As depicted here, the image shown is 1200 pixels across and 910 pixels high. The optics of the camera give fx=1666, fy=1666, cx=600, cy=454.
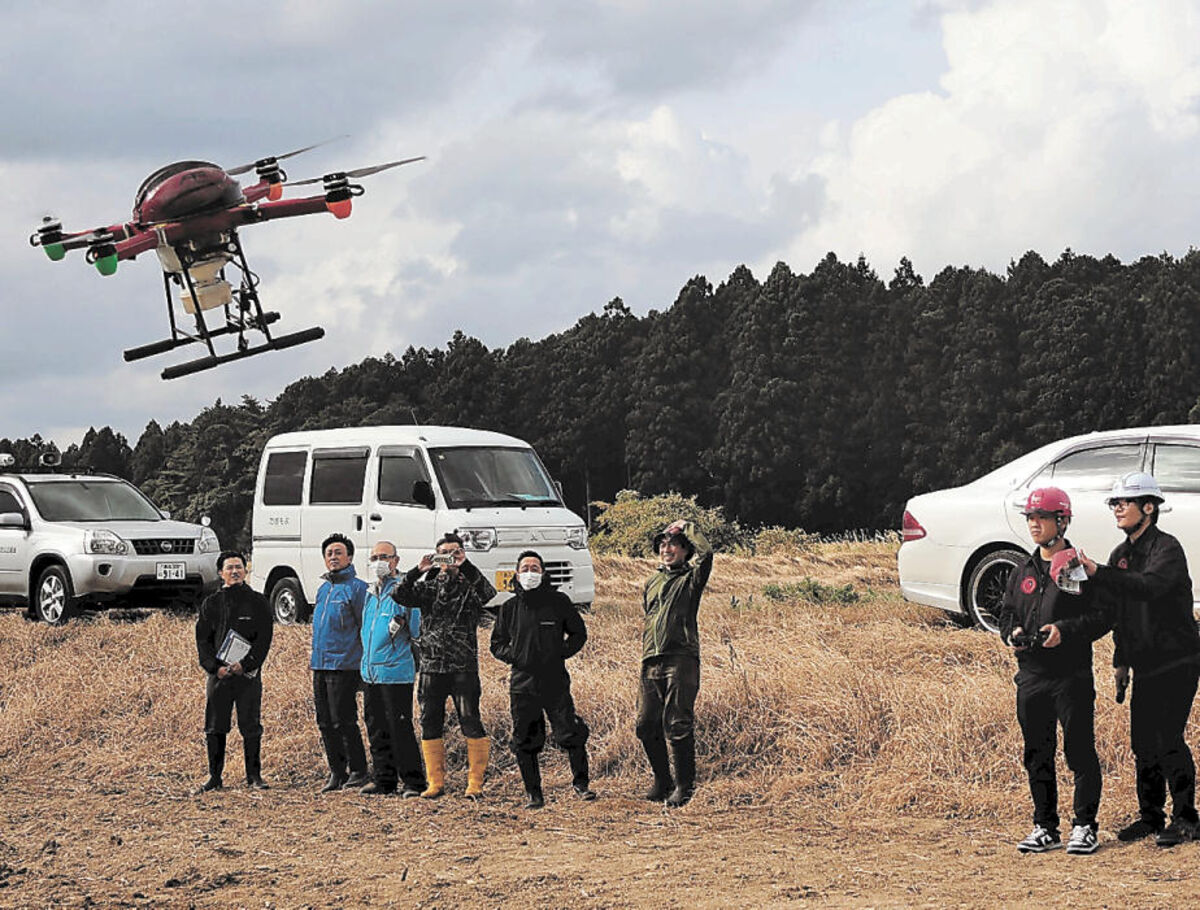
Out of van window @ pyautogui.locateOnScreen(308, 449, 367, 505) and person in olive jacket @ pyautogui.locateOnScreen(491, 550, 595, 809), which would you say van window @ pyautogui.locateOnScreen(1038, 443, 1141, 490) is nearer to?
person in olive jacket @ pyautogui.locateOnScreen(491, 550, 595, 809)

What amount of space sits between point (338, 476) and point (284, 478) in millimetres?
841

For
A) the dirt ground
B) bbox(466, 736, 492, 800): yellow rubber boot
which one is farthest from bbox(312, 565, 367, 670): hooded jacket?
bbox(466, 736, 492, 800): yellow rubber boot

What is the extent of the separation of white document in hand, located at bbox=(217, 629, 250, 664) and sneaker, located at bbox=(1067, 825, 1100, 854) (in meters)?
5.69

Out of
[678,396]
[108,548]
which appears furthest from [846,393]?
[108,548]

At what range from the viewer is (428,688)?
34.1 ft

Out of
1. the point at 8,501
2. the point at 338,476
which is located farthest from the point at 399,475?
the point at 8,501

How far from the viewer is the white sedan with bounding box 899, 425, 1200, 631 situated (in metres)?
12.3

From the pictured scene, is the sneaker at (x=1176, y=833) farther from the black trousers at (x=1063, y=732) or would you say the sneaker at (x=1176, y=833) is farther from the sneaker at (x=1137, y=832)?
the black trousers at (x=1063, y=732)

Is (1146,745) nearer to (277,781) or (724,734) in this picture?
(724,734)

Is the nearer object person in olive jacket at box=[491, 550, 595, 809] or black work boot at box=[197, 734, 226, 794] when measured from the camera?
person in olive jacket at box=[491, 550, 595, 809]

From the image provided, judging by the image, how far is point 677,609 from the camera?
9.81 metres

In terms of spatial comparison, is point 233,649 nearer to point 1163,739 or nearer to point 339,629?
point 339,629

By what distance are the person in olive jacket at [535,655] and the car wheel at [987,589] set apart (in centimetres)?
424

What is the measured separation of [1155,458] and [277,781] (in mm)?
6879
